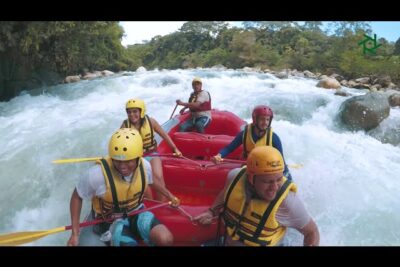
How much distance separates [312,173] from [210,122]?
1.44 metres

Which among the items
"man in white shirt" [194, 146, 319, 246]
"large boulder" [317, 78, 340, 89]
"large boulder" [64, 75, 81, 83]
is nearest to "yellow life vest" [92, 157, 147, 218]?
"man in white shirt" [194, 146, 319, 246]

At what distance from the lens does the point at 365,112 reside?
7336mm

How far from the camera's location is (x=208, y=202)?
330 centimetres

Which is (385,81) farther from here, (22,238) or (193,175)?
(22,238)

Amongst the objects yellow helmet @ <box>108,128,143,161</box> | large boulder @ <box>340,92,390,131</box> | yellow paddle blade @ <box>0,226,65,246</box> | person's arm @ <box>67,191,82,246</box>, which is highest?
yellow helmet @ <box>108,128,143,161</box>

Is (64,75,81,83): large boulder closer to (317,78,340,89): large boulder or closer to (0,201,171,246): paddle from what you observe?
(317,78,340,89): large boulder

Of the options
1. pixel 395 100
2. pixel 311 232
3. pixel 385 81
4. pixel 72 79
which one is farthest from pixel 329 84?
pixel 311 232

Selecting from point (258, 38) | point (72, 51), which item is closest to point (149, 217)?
point (72, 51)

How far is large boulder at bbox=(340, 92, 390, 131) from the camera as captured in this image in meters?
7.27

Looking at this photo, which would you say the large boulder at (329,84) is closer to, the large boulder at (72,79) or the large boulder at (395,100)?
the large boulder at (395,100)

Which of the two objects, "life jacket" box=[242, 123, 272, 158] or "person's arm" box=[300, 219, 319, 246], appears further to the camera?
"life jacket" box=[242, 123, 272, 158]

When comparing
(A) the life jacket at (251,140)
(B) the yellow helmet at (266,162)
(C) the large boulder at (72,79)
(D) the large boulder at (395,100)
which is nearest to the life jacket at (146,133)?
(A) the life jacket at (251,140)

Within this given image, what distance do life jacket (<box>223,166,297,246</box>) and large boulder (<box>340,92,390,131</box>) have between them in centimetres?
600

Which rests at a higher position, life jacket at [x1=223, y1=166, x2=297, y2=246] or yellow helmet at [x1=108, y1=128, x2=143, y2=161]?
yellow helmet at [x1=108, y1=128, x2=143, y2=161]
